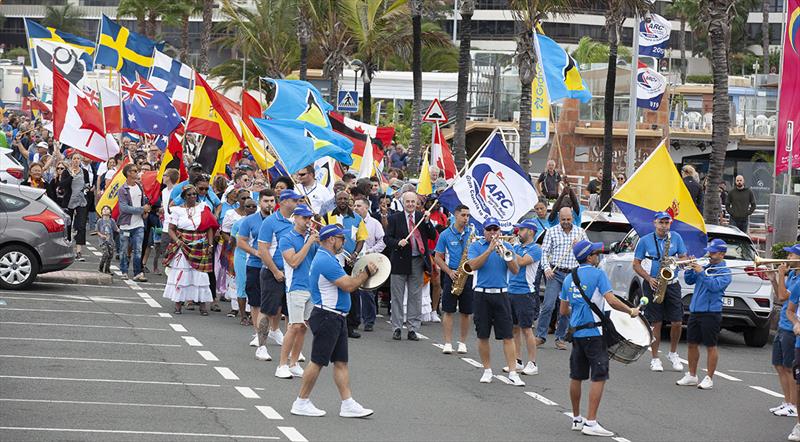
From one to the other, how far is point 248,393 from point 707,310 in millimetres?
5231

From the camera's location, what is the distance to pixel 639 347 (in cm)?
1217

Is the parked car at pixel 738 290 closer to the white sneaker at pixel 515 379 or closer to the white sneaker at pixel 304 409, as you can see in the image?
the white sneaker at pixel 515 379

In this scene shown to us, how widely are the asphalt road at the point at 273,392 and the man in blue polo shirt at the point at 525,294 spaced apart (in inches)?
12.8

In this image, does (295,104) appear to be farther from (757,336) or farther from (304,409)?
(304,409)

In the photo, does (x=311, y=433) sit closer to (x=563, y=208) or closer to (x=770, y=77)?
(x=563, y=208)

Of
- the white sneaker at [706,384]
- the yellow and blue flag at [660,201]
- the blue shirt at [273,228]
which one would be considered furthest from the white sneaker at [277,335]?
the white sneaker at [706,384]

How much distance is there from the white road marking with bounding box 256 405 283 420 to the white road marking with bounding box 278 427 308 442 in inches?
19.3

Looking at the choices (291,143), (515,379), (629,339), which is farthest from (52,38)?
(629,339)

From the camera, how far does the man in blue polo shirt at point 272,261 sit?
567 inches

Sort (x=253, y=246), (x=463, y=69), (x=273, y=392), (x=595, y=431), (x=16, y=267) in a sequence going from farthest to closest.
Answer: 1. (x=463, y=69)
2. (x=16, y=267)
3. (x=253, y=246)
4. (x=273, y=392)
5. (x=595, y=431)

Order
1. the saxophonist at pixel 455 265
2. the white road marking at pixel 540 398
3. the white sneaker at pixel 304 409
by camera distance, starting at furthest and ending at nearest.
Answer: the saxophonist at pixel 455 265
the white road marking at pixel 540 398
the white sneaker at pixel 304 409

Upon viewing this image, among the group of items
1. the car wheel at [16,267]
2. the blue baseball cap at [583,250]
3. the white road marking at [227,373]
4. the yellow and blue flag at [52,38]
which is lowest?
the white road marking at [227,373]

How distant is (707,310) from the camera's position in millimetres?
14938

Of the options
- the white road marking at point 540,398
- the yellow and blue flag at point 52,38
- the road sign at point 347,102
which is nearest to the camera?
the white road marking at point 540,398
